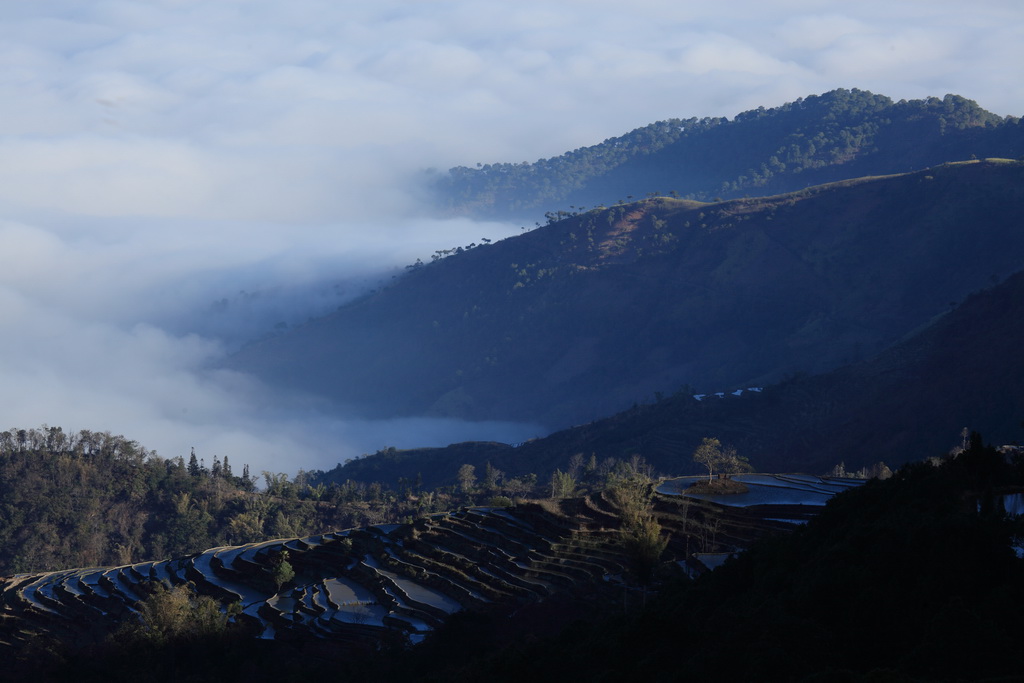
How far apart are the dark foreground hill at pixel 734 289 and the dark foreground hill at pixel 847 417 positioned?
81.6ft

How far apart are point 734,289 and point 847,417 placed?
7861cm

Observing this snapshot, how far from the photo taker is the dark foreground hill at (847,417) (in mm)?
75500

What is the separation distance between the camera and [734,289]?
6511 inches

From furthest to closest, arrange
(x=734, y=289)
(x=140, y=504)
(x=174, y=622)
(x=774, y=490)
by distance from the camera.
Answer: (x=734, y=289) → (x=140, y=504) → (x=774, y=490) → (x=174, y=622)

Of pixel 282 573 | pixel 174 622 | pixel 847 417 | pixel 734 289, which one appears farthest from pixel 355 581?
pixel 734 289

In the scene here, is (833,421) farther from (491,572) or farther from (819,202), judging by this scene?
(819,202)

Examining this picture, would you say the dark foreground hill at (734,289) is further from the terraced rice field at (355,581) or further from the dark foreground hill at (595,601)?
the dark foreground hill at (595,601)

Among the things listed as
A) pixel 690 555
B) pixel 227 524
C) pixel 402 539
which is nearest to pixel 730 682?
pixel 690 555

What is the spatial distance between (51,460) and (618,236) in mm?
122370

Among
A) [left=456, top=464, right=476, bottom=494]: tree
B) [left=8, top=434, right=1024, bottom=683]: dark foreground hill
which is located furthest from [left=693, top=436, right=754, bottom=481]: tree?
[left=456, top=464, right=476, bottom=494]: tree

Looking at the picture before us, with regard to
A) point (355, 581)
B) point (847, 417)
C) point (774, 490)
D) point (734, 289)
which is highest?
point (734, 289)

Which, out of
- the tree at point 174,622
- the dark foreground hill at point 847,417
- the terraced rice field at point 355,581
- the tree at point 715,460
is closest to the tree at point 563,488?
the tree at point 715,460

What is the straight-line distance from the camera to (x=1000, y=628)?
18.8 m

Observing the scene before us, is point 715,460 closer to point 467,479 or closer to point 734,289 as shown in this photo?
point 467,479
